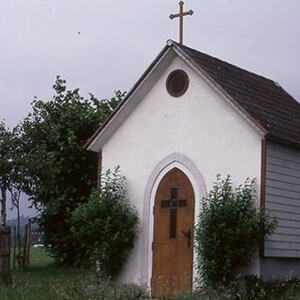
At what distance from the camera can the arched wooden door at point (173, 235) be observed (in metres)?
17.0

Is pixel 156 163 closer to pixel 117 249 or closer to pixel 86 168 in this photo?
pixel 117 249

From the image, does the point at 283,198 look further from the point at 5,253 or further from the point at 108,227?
the point at 5,253

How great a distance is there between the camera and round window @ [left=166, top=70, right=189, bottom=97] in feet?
58.2

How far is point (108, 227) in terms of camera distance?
57.8ft

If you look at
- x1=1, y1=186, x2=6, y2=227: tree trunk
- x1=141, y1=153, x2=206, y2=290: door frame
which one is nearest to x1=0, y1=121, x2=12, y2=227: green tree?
x1=1, y1=186, x2=6, y2=227: tree trunk

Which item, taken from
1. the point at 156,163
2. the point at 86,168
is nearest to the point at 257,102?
the point at 156,163

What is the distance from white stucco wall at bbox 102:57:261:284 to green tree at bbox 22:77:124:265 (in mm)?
6039

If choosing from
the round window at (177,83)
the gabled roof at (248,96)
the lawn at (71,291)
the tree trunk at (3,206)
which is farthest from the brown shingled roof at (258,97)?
the tree trunk at (3,206)

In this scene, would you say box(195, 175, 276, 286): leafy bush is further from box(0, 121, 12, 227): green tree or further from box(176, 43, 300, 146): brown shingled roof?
box(0, 121, 12, 227): green tree

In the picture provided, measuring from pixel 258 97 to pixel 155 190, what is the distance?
3.36m

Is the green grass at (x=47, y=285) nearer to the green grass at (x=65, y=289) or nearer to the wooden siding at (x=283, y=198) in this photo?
the green grass at (x=65, y=289)

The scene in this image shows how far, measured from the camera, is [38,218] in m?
26.4

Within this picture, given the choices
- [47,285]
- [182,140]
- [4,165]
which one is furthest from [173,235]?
[4,165]

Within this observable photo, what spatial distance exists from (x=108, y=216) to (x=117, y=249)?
81cm
